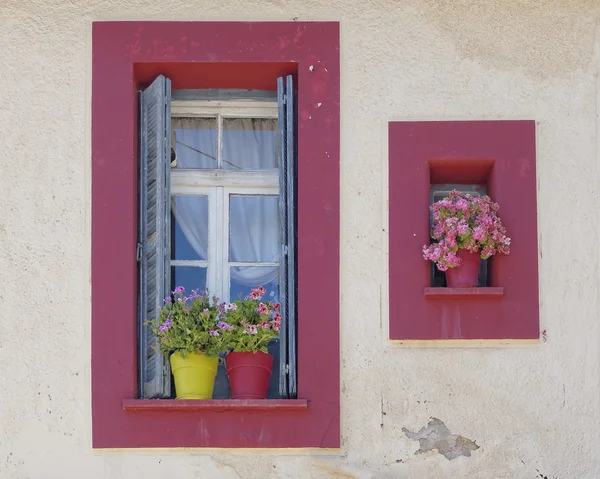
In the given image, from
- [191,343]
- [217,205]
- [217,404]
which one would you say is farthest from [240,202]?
[217,404]

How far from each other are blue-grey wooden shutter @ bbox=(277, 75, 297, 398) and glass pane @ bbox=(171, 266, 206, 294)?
51 cm

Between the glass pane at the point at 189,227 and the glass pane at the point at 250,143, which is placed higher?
the glass pane at the point at 250,143

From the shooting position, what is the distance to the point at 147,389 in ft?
31.3

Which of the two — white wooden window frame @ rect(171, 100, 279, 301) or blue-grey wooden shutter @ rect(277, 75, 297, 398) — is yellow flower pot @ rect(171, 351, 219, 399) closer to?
blue-grey wooden shutter @ rect(277, 75, 297, 398)

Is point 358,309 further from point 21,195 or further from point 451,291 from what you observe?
point 21,195

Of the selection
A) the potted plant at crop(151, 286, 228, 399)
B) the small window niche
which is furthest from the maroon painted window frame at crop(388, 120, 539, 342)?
the potted plant at crop(151, 286, 228, 399)

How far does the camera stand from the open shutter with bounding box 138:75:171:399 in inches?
376

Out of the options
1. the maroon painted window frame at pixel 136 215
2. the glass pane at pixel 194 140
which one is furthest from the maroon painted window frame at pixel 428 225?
the glass pane at pixel 194 140

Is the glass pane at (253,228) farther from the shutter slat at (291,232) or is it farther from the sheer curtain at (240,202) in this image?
the shutter slat at (291,232)

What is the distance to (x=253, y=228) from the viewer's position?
32.9 ft

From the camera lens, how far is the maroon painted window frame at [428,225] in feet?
31.0

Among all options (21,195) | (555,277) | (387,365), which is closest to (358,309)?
(387,365)

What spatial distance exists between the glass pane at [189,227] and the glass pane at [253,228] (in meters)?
0.15

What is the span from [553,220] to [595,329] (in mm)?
615
